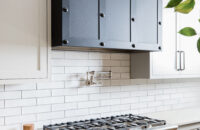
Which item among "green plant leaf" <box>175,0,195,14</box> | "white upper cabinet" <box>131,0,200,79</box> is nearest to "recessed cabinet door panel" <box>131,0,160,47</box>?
"white upper cabinet" <box>131,0,200,79</box>

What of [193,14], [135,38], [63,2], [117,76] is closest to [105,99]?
[117,76]

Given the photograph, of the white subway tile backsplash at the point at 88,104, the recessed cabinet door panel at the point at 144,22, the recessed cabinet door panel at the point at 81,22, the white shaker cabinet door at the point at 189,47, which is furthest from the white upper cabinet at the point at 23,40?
the white shaker cabinet door at the point at 189,47

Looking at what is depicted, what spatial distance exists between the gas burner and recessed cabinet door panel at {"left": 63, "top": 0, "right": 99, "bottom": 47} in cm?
78

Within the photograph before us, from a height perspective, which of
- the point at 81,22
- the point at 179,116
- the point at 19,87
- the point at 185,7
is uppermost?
the point at 81,22

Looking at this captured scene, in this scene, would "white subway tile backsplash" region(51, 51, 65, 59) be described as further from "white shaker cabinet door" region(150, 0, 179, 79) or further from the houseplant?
the houseplant

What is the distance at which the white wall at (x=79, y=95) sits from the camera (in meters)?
2.33

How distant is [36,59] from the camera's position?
202 centimetres

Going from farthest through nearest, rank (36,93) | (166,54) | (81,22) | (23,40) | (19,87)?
(166,54) < (36,93) < (19,87) < (81,22) < (23,40)

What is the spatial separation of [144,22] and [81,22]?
759 millimetres

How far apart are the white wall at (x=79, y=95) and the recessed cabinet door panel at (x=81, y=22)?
0.49 m

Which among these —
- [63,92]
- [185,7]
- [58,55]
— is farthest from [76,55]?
[185,7]

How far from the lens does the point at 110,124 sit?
8.10 feet

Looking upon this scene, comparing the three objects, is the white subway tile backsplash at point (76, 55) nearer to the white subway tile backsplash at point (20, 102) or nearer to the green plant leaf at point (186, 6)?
the white subway tile backsplash at point (20, 102)

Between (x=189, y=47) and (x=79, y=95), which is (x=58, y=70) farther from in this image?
(x=189, y=47)
